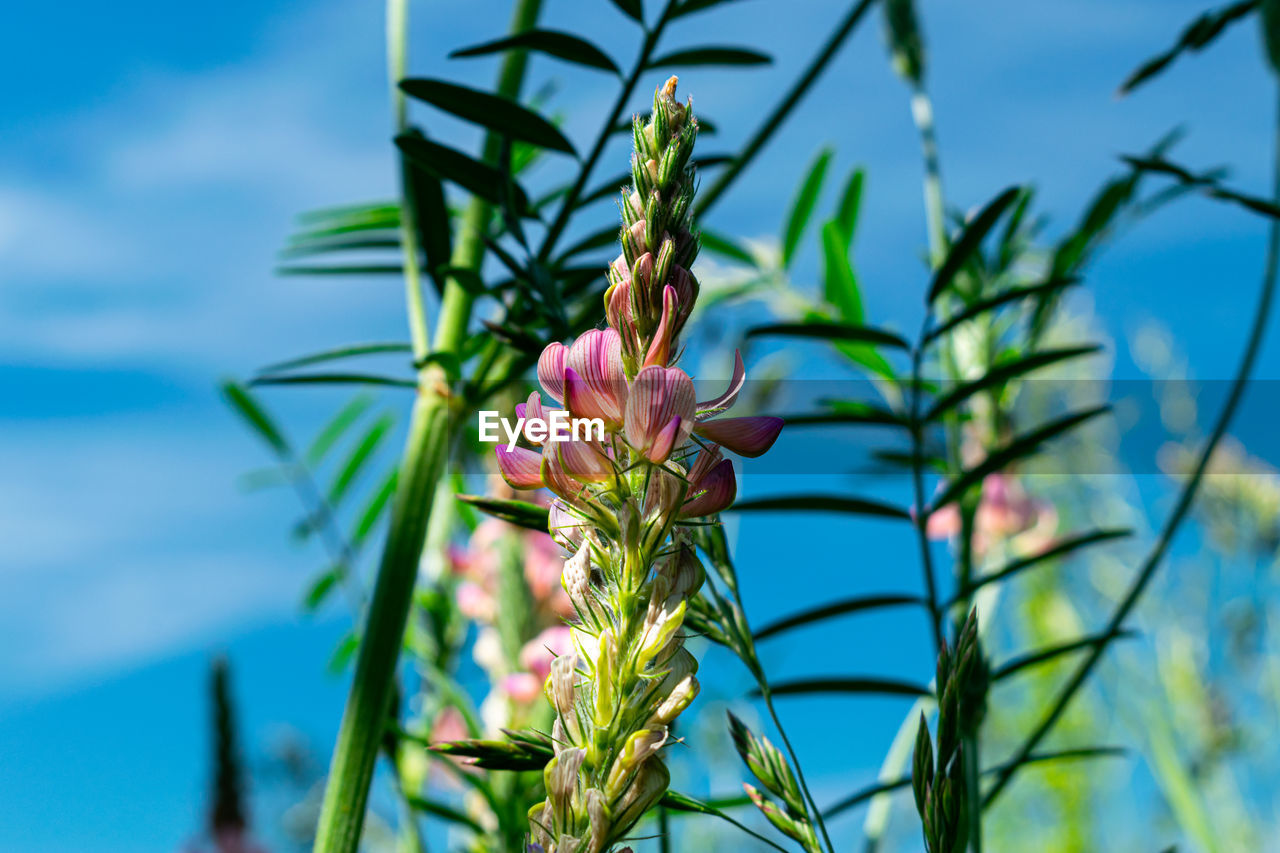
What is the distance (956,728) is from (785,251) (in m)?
0.75

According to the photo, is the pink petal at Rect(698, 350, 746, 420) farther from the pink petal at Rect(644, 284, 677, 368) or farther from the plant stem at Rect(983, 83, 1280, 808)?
the plant stem at Rect(983, 83, 1280, 808)

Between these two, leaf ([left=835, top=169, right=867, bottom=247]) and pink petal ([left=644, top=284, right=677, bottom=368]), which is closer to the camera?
pink petal ([left=644, top=284, right=677, bottom=368])

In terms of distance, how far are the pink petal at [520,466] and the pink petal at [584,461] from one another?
0.04 feet

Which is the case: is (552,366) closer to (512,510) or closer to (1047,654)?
(512,510)

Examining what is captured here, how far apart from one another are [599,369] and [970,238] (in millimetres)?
405

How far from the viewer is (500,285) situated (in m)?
0.62

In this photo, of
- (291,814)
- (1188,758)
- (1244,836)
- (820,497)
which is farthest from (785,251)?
(1244,836)

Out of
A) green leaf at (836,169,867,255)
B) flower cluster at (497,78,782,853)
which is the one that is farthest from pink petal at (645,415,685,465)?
green leaf at (836,169,867,255)

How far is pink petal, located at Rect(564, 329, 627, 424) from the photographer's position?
12.2 inches

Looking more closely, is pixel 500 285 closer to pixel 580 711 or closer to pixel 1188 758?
pixel 580 711

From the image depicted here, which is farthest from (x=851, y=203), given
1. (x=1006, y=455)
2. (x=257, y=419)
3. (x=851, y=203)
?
(x=257, y=419)

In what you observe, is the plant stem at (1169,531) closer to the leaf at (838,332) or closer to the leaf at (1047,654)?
the leaf at (1047,654)

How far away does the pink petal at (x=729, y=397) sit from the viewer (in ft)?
1.03

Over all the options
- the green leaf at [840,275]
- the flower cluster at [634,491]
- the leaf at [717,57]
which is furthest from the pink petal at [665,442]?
the green leaf at [840,275]
